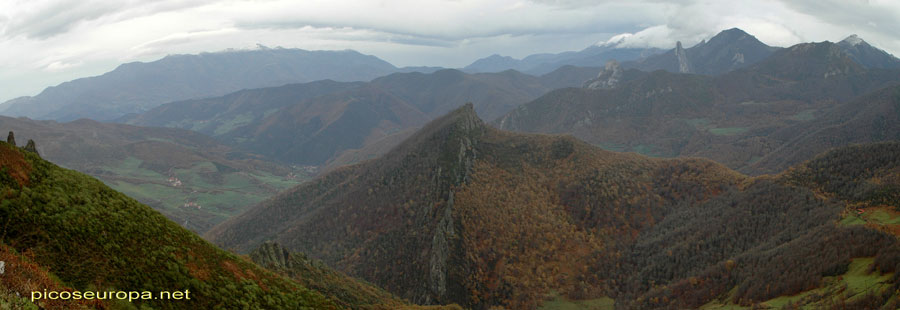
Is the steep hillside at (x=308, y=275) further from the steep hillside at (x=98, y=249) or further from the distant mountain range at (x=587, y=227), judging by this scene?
the distant mountain range at (x=587, y=227)

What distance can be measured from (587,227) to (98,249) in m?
100

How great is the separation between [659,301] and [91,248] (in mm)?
77996

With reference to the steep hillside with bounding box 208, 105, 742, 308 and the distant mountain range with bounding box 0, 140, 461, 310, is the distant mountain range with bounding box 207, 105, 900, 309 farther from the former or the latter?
the distant mountain range with bounding box 0, 140, 461, 310

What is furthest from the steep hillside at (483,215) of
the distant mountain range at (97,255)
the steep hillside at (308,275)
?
the distant mountain range at (97,255)

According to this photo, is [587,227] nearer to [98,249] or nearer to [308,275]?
[308,275]

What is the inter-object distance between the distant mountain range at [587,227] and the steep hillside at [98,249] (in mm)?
58366

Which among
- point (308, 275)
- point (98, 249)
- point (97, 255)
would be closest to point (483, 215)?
point (308, 275)

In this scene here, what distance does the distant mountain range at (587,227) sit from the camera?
6438cm

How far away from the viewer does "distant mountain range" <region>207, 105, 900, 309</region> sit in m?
64.4

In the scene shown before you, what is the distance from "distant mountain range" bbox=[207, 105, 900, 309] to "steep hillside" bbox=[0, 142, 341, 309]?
191ft

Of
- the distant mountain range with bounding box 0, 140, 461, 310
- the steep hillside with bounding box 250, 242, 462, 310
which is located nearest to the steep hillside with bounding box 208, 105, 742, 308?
the steep hillside with bounding box 250, 242, 462, 310

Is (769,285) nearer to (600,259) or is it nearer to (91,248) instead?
(600,259)

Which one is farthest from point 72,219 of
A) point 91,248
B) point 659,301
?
point 659,301

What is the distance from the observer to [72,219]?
827 inches
